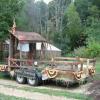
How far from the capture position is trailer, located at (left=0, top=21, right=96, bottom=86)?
14.1 m

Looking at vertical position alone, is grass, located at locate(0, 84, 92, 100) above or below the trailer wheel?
below

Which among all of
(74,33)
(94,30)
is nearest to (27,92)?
(94,30)

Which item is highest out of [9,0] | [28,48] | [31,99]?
[9,0]

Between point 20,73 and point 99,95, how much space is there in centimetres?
601

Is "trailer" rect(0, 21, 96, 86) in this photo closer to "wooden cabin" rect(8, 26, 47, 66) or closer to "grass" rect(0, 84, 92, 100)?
"wooden cabin" rect(8, 26, 47, 66)

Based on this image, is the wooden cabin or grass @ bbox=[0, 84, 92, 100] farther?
the wooden cabin

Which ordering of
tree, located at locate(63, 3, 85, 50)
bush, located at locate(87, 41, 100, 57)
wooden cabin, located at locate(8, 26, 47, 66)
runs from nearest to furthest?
wooden cabin, located at locate(8, 26, 47, 66), bush, located at locate(87, 41, 100, 57), tree, located at locate(63, 3, 85, 50)

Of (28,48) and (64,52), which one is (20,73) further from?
(64,52)

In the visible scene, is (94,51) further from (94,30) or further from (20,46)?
(20,46)

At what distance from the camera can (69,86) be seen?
14.6 m

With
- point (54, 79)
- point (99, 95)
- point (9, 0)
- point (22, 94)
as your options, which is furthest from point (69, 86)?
point (9, 0)

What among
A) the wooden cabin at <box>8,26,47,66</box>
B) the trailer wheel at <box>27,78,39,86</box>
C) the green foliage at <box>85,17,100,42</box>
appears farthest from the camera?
the green foliage at <box>85,17,100,42</box>

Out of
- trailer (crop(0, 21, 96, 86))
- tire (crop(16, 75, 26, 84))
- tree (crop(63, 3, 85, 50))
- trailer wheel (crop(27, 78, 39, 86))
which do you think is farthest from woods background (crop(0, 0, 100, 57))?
trailer wheel (crop(27, 78, 39, 86))

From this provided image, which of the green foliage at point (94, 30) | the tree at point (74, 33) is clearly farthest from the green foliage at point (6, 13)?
the tree at point (74, 33)
